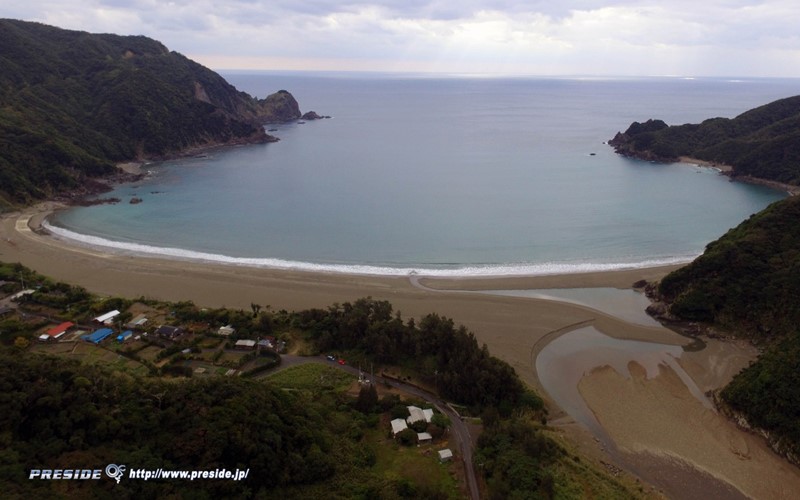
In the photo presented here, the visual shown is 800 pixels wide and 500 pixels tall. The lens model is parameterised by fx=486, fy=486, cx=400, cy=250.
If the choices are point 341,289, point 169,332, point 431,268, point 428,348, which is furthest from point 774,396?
point 169,332

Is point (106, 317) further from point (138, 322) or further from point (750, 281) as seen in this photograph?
point (750, 281)

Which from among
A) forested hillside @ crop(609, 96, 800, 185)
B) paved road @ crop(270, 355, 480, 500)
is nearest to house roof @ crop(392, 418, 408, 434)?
paved road @ crop(270, 355, 480, 500)

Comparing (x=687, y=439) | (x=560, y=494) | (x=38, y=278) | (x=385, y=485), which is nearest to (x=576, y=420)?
(x=687, y=439)

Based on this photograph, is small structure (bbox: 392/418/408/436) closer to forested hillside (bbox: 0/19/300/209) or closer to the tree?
the tree

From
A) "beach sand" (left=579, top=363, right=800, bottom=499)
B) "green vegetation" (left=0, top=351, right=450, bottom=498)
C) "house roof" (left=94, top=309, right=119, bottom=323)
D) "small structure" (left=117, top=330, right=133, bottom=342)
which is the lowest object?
"beach sand" (left=579, top=363, right=800, bottom=499)

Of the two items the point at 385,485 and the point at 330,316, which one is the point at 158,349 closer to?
the point at 330,316
